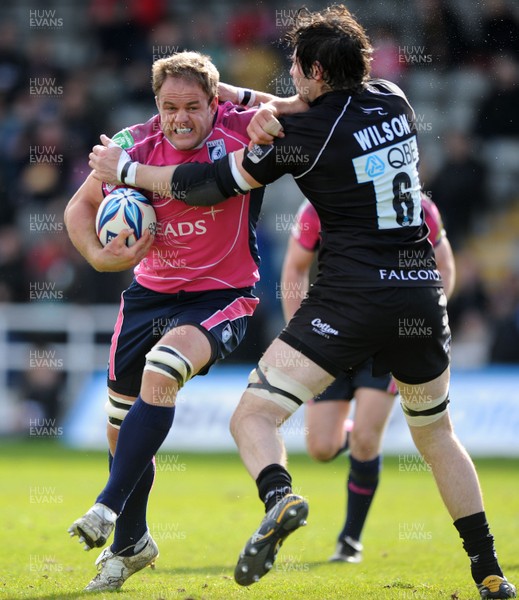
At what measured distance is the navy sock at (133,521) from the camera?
5887 millimetres

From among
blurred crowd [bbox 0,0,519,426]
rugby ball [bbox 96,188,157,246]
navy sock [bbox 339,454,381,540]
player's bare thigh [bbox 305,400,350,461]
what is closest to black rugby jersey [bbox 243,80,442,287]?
rugby ball [bbox 96,188,157,246]

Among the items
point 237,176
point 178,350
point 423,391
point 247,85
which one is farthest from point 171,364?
point 247,85

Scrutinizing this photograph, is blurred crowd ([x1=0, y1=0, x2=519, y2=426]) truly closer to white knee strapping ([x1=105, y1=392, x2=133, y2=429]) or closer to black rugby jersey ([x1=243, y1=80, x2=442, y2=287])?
white knee strapping ([x1=105, y1=392, x2=133, y2=429])

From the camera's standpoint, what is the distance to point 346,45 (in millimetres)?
5145

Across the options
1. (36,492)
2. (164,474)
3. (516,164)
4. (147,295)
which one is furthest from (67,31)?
(147,295)

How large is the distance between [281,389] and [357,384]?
2839 millimetres

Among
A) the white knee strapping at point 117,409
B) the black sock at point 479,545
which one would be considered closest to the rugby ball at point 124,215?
the white knee strapping at point 117,409

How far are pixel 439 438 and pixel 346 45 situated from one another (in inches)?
76.8

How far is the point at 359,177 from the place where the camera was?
5113 millimetres

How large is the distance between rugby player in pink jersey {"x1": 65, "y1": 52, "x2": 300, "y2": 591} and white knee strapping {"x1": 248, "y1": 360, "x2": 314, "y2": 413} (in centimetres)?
53

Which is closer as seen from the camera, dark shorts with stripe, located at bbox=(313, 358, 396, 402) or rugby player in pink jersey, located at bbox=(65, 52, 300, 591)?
rugby player in pink jersey, located at bbox=(65, 52, 300, 591)

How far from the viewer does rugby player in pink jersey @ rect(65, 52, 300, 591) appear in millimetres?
5613

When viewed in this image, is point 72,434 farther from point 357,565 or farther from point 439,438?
point 439,438

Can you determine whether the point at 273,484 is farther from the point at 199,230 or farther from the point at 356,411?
the point at 356,411
